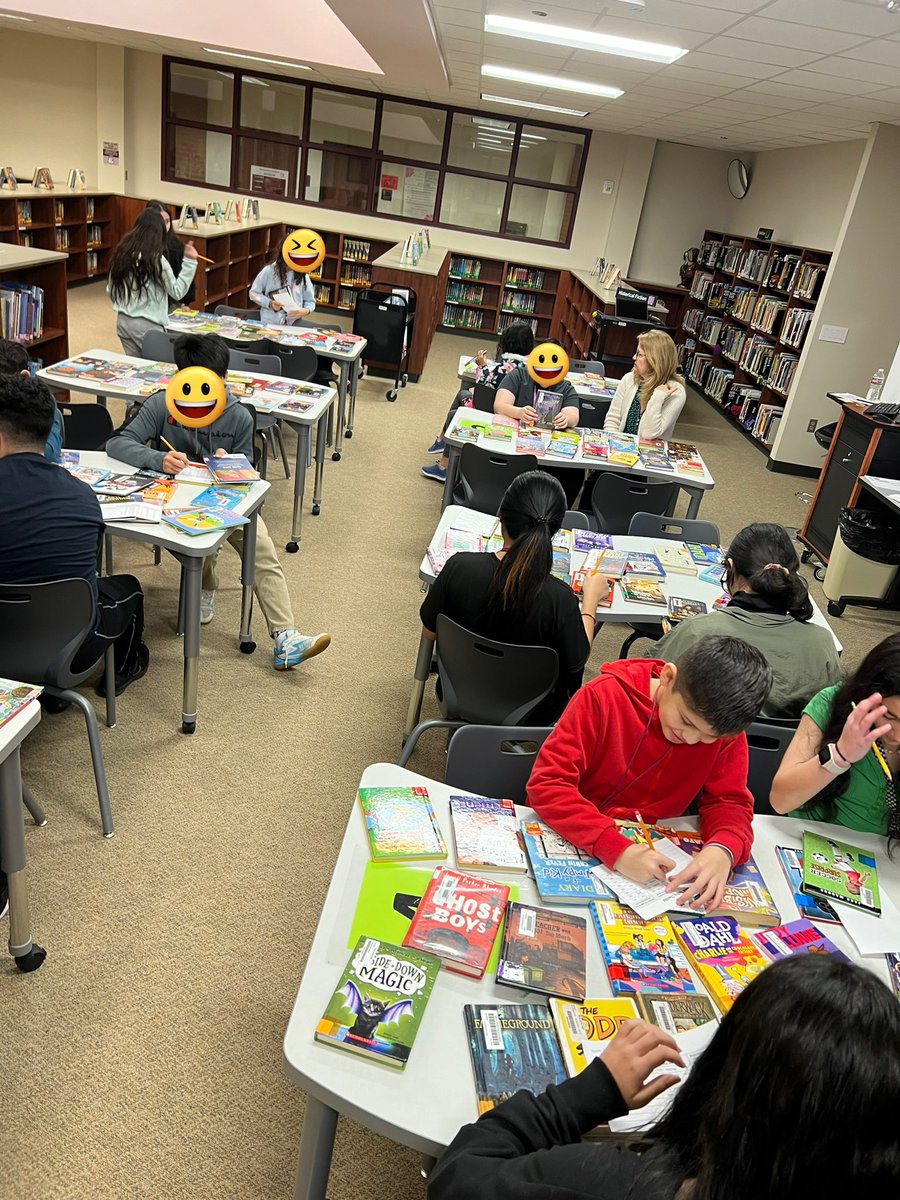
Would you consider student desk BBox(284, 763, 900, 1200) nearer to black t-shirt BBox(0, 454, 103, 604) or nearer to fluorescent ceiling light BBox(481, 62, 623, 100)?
black t-shirt BBox(0, 454, 103, 604)

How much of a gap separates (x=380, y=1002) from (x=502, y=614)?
4.37 feet

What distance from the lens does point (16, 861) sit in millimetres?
1983

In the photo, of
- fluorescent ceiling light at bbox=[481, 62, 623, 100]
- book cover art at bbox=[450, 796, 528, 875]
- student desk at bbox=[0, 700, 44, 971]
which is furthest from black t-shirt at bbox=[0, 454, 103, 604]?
fluorescent ceiling light at bbox=[481, 62, 623, 100]

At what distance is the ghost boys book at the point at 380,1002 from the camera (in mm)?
1222

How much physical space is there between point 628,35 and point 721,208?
24.4 ft

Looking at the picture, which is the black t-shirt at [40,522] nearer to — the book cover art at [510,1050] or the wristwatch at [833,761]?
the book cover art at [510,1050]

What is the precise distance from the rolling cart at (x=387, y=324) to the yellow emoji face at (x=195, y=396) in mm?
5003

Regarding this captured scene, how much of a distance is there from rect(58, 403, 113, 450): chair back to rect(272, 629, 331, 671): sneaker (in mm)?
1164

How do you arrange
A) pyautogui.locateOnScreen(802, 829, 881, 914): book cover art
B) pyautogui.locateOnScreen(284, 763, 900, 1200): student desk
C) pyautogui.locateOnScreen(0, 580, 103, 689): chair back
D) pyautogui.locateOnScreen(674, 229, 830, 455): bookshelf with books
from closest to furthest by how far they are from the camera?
1. pyautogui.locateOnScreen(284, 763, 900, 1200): student desk
2. pyautogui.locateOnScreen(802, 829, 881, 914): book cover art
3. pyautogui.locateOnScreen(0, 580, 103, 689): chair back
4. pyautogui.locateOnScreen(674, 229, 830, 455): bookshelf with books

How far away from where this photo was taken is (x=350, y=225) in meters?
11.8

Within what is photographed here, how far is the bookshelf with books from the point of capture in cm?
803

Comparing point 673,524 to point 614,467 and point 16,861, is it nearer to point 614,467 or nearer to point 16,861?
point 614,467

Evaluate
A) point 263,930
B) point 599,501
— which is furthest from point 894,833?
point 599,501

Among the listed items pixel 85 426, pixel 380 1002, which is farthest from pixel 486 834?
pixel 85 426
